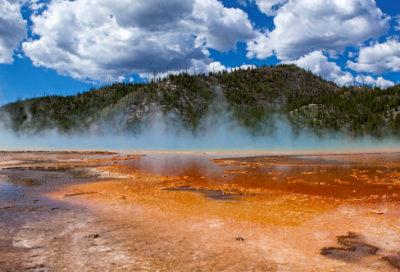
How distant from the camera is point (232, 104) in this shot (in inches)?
5906

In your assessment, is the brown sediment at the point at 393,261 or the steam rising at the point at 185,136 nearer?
the brown sediment at the point at 393,261

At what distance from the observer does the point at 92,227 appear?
905 centimetres

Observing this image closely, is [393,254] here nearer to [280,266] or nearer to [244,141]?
[280,266]

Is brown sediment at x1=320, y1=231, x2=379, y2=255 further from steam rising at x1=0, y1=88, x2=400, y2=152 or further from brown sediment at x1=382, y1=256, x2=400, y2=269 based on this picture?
steam rising at x1=0, y1=88, x2=400, y2=152

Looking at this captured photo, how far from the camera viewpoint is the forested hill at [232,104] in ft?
394

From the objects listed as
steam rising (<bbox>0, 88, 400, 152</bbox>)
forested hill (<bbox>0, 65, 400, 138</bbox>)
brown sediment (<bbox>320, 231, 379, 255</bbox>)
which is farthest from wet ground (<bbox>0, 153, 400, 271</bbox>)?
forested hill (<bbox>0, 65, 400, 138</bbox>)

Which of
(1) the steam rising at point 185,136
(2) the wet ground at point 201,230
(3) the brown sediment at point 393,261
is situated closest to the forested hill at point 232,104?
(1) the steam rising at point 185,136

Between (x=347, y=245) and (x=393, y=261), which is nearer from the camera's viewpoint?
(x=393, y=261)

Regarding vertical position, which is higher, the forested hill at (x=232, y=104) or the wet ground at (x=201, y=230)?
the forested hill at (x=232, y=104)

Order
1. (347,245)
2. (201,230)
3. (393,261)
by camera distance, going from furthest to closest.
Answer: (201,230)
(347,245)
(393,261)

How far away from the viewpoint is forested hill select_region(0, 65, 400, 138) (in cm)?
Answer: 12012

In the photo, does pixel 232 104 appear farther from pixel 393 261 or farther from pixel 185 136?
pixel 393 261

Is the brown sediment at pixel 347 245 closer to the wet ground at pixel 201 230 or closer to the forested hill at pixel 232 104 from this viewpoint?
the wet ground at pixel 201 230

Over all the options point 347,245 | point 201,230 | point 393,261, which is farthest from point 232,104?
point 393,261
